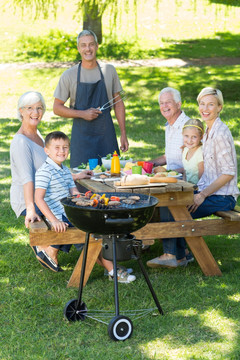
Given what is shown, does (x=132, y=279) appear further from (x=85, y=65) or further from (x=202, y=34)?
(x=202, y=34)

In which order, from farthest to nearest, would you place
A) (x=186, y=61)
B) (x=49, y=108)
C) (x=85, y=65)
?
(x=186, y=61) → (x=49, y=108) → (x=85, y=65)

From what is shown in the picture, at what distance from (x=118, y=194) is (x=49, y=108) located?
9361mm

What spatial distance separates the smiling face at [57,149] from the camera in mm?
4832

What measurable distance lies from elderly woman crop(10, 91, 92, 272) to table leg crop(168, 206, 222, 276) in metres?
0.94

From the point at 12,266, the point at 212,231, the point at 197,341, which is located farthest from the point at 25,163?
the point at 197,341

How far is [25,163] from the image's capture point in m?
5.04

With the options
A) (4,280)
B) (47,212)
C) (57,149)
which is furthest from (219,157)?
(4,280)

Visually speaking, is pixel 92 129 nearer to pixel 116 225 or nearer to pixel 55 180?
pixel 55 180

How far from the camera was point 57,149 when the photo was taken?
4.84m

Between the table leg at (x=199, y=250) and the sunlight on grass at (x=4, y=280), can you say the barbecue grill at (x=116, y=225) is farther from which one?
the sunlight on grass at (x=4, y=280)

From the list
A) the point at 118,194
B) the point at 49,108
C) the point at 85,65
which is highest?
the point at 85,65

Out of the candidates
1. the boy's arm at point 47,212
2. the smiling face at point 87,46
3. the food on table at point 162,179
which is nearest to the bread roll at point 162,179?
the food on table at point 162,179

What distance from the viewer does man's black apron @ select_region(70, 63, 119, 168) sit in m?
6.29

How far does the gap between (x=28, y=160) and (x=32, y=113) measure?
41 cm
